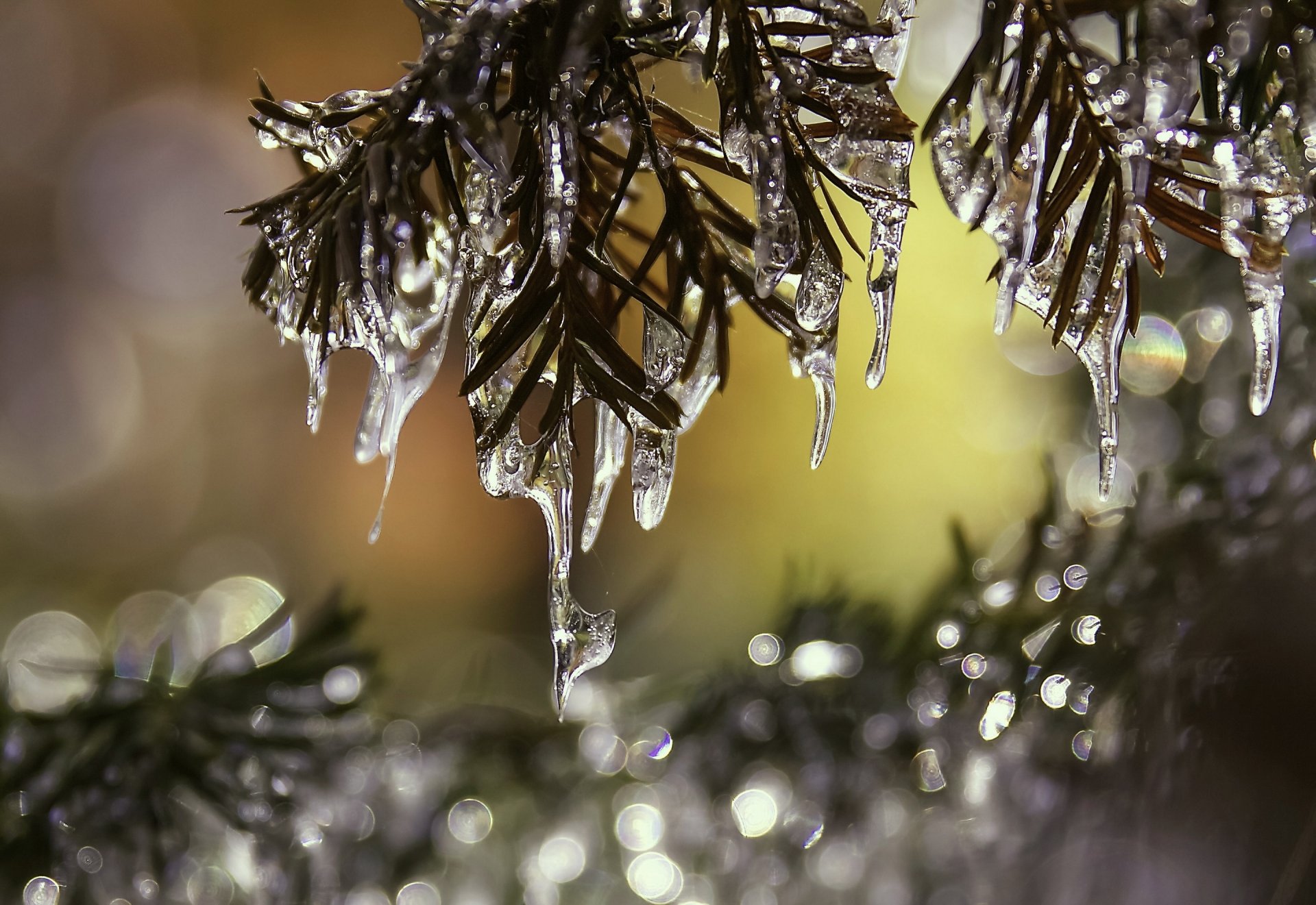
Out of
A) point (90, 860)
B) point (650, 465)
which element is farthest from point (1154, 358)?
point (90, 860)

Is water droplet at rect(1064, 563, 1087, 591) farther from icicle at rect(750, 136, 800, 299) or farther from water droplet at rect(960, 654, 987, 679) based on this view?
icicle at rect(750, 136, 800, 299)

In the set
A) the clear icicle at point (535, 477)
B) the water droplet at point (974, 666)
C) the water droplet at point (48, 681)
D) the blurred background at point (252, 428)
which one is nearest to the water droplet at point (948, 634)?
the water droplet at point (974, 666)

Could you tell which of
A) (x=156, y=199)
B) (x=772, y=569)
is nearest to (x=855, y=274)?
(x=772, y=569)

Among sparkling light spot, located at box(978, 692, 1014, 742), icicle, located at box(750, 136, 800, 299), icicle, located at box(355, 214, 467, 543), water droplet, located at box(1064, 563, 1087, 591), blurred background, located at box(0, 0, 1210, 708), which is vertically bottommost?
blurred background, located at box(0, 0, 1210, 708)

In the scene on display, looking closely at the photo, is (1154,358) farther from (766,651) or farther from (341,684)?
(341,684)

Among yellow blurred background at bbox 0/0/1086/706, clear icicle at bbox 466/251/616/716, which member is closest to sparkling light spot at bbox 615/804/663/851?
clear icicle at bbox 466/251/616/716

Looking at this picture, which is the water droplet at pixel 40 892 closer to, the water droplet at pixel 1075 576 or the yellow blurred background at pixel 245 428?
the water droplet at pixel 1075 576

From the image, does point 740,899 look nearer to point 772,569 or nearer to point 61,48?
point 772,569
